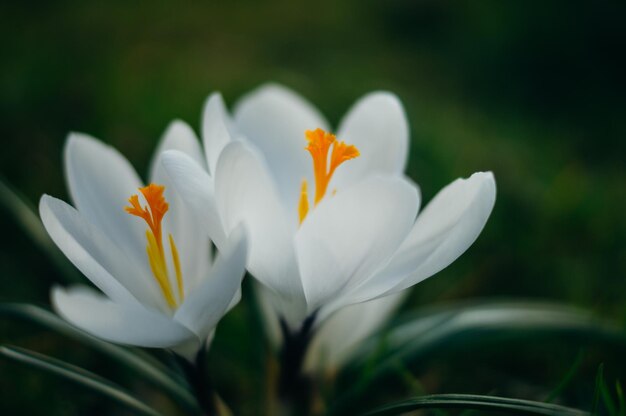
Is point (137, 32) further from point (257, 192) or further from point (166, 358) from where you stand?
point (257, 192)

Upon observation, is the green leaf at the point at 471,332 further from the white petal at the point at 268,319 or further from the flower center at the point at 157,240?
the flower center at the point at 157,240

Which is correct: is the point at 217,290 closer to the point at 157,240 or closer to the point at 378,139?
the point at 157,240

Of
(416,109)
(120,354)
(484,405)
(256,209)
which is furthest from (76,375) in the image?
(416,109)

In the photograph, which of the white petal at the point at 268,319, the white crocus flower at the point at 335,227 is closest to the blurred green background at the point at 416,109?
the white petal at the point at 268,319

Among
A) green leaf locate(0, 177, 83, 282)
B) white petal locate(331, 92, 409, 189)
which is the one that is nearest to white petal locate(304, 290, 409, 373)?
white petal locate(331, 92, 409, 189)

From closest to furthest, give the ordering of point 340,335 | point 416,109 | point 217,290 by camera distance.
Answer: point 217,290 < point 340,335 < point 416,109

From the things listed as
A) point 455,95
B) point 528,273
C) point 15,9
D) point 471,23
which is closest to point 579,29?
point 471,23
